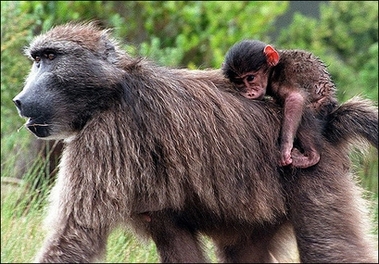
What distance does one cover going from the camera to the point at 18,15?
8117mm

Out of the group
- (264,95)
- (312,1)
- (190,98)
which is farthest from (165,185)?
(312,1)

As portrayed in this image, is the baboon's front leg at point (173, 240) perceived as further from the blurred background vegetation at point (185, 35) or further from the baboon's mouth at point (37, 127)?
the blurred background vegetation at point (185, 35)

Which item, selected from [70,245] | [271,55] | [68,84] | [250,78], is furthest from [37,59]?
[271,55]

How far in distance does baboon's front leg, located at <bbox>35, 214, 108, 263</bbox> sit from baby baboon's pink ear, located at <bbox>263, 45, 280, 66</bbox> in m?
1.43

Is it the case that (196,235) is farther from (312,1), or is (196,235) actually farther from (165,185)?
(312,1)

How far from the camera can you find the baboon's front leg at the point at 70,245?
4430 millimetres

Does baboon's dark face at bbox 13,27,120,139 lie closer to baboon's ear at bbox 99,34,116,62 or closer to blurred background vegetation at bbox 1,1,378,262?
baboon's ear at bbox 99,34,116,62

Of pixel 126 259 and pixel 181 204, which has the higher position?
pixel 181 204

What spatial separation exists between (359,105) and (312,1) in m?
8.93

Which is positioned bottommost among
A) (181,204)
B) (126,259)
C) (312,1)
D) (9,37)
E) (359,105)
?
(312,1)

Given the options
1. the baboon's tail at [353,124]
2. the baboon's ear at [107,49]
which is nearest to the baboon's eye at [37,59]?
the baboon's ear at [107,49]

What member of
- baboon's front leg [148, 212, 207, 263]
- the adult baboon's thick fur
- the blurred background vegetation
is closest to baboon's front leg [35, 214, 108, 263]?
the adult baboon's thick fur

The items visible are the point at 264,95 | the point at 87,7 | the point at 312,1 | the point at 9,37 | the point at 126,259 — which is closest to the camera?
the point at 264,95

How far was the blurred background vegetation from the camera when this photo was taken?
7855 mm
